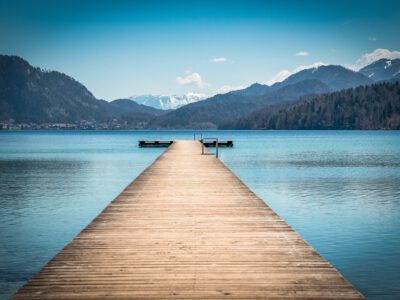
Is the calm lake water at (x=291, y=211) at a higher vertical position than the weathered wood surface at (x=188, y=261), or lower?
lower

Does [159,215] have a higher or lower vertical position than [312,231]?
higher

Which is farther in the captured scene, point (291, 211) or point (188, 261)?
point (291, 211)

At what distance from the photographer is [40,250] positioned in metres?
14.1

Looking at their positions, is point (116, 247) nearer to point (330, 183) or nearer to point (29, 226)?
point (29, 226)

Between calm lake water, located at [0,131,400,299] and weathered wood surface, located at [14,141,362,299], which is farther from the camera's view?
calm lake water, located at [0,131,400,299]

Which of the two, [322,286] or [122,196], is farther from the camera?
[122,196]

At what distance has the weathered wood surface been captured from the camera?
617 cm

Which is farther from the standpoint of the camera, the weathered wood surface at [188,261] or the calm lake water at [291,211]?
the calm lake water at [291,211]

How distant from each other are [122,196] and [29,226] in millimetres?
4886

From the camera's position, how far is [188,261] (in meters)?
7.57

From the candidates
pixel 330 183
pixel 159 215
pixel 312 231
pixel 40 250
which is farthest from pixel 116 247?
pixel 330 183

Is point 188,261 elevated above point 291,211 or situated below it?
above

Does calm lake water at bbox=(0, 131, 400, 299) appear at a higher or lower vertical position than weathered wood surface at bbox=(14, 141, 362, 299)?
lower

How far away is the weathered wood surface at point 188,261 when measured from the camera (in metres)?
6.17
